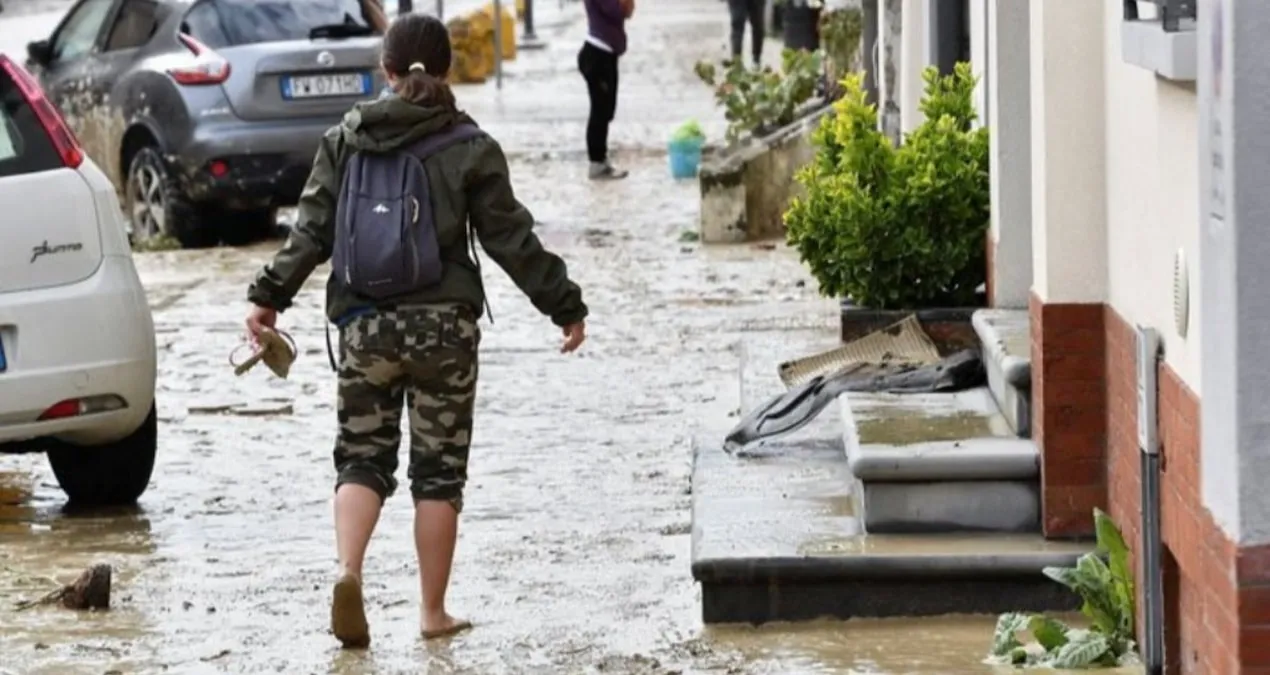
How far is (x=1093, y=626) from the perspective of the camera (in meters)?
7.00

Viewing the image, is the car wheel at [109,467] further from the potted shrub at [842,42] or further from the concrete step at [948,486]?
the potted shrub at [842,42]

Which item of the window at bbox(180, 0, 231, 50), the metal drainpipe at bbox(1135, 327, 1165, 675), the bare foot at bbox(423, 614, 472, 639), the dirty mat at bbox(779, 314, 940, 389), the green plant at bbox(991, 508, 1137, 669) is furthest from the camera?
the window at bbox(180, 0, 231, 50)

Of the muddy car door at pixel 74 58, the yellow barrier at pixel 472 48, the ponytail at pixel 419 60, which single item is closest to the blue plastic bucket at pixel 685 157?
the muddy car door at pixel 74 58

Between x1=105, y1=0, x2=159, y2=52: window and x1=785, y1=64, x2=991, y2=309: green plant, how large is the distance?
7.90 m

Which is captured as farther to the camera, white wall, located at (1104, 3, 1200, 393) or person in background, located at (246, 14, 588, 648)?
person in background, located at (246, 14, 588, 648)

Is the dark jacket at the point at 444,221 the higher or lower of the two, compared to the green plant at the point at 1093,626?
higher

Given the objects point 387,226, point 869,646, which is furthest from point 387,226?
point 869,646

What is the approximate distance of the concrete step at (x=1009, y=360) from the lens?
310 inches

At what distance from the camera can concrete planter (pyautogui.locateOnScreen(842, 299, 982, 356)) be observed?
409 inches

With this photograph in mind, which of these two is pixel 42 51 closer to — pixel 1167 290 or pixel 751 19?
pixel 1167 290

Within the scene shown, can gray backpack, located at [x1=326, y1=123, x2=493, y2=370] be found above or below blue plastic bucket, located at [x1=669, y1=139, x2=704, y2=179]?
above

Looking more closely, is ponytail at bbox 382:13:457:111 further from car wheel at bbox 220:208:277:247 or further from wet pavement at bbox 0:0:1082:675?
car wheel at bbox 220:208:277:247

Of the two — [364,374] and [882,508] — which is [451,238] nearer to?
[364,374]

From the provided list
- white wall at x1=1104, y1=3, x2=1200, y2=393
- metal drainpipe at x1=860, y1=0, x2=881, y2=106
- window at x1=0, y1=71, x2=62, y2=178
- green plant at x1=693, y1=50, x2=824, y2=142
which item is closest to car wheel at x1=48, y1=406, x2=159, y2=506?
window at x1=0, y1=71, x2=62, y2=178
